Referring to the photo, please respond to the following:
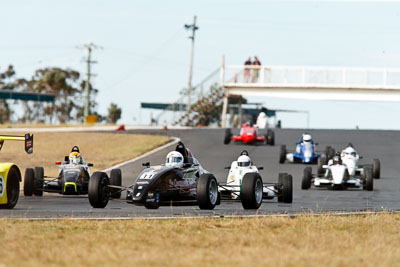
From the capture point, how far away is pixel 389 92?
62.4m

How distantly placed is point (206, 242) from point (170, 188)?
7.05 metres

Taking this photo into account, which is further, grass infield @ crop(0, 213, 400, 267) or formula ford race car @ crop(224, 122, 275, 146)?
formula ford race car @ crop(224, 122, 275, 146)

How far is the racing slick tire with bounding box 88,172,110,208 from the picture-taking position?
19031 millimetres

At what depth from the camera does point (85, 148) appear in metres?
51.4

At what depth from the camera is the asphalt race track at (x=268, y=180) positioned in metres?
18.2

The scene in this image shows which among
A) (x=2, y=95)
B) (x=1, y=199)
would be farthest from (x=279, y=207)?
(x=2, y=95)

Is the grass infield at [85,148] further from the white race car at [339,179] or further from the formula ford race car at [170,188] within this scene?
Result: the formula ford race car at [170,188]

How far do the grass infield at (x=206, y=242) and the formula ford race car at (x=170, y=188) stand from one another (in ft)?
9.50

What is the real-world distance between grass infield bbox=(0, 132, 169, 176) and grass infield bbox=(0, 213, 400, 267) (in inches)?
937

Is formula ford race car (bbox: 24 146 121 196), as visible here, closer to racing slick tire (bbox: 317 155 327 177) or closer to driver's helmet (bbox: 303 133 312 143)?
racing slick tire (bbox: 317 155 327 177)

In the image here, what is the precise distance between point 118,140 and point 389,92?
842 inches

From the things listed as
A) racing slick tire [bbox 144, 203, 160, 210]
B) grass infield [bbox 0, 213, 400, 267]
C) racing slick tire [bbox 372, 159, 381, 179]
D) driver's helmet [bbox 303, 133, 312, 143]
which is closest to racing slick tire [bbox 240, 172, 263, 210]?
racing slick tire [bbox 144, 203, 160, 210]

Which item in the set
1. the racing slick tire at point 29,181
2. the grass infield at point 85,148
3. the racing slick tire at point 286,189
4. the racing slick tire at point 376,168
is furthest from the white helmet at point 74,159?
the racing slick tire at point 376,168

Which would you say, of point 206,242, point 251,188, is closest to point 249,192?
point 251,188
